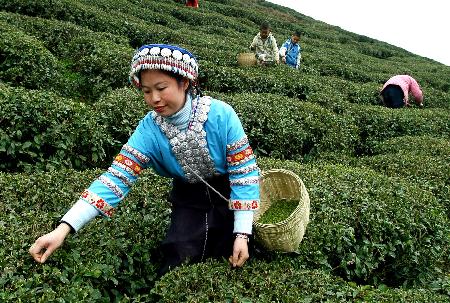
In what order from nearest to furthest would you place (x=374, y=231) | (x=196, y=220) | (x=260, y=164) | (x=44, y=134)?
(x=196, y=220) → (x=374, y=231) → (x=44, y=134) → (x=260, y=164)

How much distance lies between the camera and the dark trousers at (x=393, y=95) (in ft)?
44.9

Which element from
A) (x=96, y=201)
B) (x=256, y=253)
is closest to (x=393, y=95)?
(x=256, y=253)

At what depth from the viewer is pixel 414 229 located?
5.72 meters

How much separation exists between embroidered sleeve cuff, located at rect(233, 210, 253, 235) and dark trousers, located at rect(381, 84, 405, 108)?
11368 mm

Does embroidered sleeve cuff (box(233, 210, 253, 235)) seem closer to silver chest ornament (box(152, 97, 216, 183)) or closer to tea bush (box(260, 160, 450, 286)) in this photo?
silver chest ornament (box(152, 97, 216, 183))

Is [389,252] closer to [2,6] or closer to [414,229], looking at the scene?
[414,229]

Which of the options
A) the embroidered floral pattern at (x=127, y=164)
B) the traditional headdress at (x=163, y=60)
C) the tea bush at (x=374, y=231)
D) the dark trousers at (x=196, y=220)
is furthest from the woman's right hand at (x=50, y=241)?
the tea bush at (x=374, y=231)

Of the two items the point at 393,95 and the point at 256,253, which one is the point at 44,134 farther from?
the point at 393,95

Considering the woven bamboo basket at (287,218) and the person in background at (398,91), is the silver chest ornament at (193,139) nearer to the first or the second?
the woven bamboo basket at (287,218)

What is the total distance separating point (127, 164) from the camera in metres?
3.51

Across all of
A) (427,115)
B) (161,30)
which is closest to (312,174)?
(427,115)

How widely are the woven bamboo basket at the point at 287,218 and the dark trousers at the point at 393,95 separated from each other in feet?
33.7

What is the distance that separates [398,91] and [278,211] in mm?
10485

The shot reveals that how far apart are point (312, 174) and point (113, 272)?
330 centimetres
